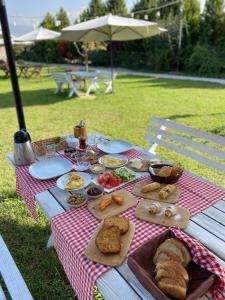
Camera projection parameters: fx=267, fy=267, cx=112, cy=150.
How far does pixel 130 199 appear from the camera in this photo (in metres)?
1.66

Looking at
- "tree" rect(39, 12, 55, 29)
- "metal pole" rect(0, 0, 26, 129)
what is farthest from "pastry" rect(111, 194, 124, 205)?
"tree" rect(39, 12, 55, 29)

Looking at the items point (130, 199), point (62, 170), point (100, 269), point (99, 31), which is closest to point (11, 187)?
point (62, 170)

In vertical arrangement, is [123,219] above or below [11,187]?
above

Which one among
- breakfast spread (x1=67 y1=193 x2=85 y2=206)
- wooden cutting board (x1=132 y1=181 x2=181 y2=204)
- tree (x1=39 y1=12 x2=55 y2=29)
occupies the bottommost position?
wooden cutting board (x1=132 y1=181 x2=181 y2=204)

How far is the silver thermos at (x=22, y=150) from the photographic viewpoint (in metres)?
2.17

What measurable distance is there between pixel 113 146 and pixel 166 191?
931 mm

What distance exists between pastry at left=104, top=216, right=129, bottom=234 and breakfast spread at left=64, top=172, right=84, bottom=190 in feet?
1.58

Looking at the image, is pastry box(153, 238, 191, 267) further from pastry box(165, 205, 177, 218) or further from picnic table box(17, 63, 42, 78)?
picnic table box(17, 63, 42, 78)

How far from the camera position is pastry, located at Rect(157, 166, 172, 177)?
1.82 m

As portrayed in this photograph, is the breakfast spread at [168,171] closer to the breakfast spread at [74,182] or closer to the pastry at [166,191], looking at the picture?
the pastry at [166,191]

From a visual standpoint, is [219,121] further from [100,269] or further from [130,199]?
[100,269]

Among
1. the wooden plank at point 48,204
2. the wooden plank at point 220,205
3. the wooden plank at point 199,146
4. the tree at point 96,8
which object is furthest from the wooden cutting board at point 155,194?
the tree at point 96,8

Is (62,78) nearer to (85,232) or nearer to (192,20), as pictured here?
(85,232)

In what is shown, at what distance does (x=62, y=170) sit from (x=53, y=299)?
1.01m
